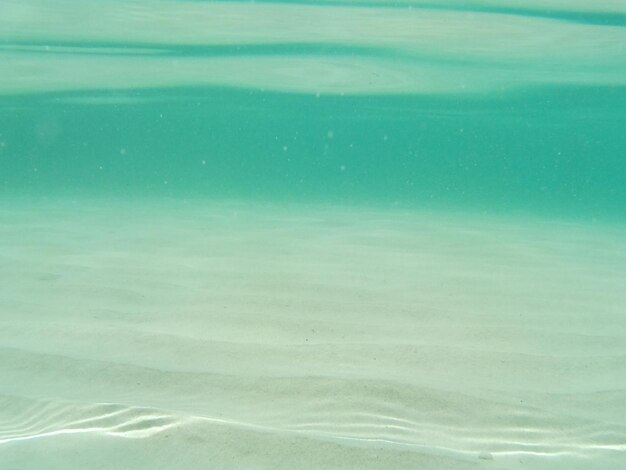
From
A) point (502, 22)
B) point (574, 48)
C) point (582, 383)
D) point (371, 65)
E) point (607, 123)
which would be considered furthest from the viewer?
point (607, 123)

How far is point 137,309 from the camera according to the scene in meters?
5.02

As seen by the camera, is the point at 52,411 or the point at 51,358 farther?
the point at 51,358

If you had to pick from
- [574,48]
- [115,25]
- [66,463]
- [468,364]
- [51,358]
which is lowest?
[66,463]

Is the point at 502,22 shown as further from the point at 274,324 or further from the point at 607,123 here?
the point at 607,123

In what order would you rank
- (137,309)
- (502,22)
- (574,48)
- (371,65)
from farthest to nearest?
(371,65) → (574,48) → (502,22) → (137,309)

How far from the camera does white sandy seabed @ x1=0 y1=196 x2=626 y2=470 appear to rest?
2.73 metres

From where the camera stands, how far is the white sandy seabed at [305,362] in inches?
107

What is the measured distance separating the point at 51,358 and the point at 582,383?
3.35 meters

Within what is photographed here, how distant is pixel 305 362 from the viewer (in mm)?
3766

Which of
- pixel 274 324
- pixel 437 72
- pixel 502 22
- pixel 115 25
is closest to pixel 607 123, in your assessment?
pixel 437 72

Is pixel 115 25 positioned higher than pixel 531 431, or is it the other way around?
pixel 115 25

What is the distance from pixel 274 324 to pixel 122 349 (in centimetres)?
120

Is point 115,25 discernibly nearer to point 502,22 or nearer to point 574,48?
point 502,22

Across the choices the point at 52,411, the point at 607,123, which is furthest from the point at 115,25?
the point at 607,123
